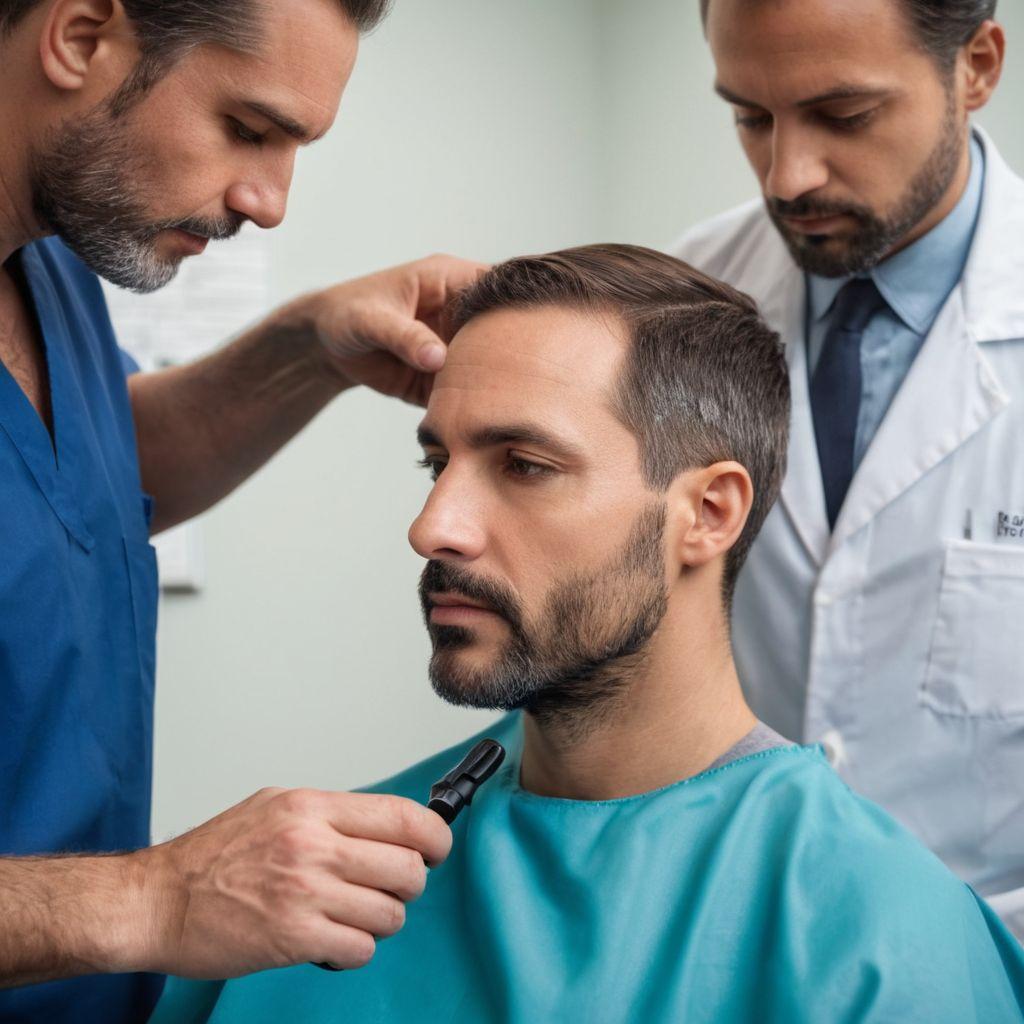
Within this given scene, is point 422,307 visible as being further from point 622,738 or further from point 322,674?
point 322,674

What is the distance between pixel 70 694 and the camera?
1.52 meters

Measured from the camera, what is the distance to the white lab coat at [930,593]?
1.67 m

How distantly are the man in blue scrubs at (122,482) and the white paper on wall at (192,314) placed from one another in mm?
1209

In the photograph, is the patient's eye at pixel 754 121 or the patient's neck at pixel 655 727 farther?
the patient's eye at pixel 754 121

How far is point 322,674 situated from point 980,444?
2007 millimetres

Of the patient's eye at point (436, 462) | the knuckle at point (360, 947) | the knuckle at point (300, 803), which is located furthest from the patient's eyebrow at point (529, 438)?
the knuckle at point (360, 947)

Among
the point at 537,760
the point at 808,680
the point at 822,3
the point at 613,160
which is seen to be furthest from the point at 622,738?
the point at 613,160

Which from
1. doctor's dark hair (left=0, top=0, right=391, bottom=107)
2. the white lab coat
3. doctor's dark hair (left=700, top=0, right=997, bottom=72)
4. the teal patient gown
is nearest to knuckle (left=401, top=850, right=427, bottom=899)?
the teal patient gown

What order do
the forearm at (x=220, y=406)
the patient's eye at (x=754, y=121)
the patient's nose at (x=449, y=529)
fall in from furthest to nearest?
the forearm at (x=220, y=406), the patient's eye at (x=754, y=121), the patient's nose at (x=449, y=529)

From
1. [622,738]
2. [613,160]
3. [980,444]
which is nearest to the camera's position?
[622,738]

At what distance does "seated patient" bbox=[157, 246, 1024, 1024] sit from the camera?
1.27 m

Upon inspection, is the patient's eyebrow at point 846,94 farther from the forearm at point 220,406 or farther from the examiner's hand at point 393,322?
the forearm at point 220,406

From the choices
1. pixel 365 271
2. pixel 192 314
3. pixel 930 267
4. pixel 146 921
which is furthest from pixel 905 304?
pixel 192 314

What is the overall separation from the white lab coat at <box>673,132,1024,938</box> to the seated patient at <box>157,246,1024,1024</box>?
0.96 ft
